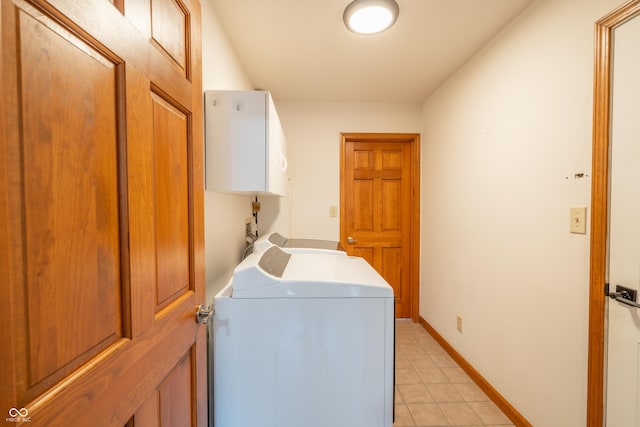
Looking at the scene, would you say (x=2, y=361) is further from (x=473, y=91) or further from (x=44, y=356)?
(x=473, y=91)

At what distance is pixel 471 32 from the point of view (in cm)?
162

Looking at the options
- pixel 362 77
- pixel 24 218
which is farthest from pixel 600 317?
pixel 362 77

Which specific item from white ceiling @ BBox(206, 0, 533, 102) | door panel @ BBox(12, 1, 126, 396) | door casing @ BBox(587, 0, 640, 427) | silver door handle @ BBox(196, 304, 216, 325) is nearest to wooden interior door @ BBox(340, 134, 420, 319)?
white ceiling @ BBox(206, 0, 533, 102)

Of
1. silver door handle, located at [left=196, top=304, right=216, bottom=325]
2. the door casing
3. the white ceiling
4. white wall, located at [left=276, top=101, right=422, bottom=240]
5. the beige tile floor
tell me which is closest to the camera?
silver door handle, located at [left=196, top=304, right=216, bottom=325]

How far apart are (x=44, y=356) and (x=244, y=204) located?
179 centimetres

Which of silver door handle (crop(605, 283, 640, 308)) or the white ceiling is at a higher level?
the white ceiling

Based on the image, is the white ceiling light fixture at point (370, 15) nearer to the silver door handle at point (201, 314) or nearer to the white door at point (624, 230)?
the white door at point (624, 230)

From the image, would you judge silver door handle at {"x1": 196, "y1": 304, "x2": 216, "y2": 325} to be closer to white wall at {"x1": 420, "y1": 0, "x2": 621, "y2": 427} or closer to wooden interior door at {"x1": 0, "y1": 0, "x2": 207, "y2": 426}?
wooden interior door at {"x1": 0, "y1": 0, "x2": 207, "y2": 426}

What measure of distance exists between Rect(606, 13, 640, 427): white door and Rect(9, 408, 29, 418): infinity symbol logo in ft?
5.53

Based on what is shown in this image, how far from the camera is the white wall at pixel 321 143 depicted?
2.69 metres

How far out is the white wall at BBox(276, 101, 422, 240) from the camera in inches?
106

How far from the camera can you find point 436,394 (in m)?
1.77

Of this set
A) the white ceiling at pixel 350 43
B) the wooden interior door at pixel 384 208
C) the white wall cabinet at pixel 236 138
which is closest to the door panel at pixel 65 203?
the white wall cabinet at pixel 236 138

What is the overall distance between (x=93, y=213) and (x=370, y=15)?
1.55 m
